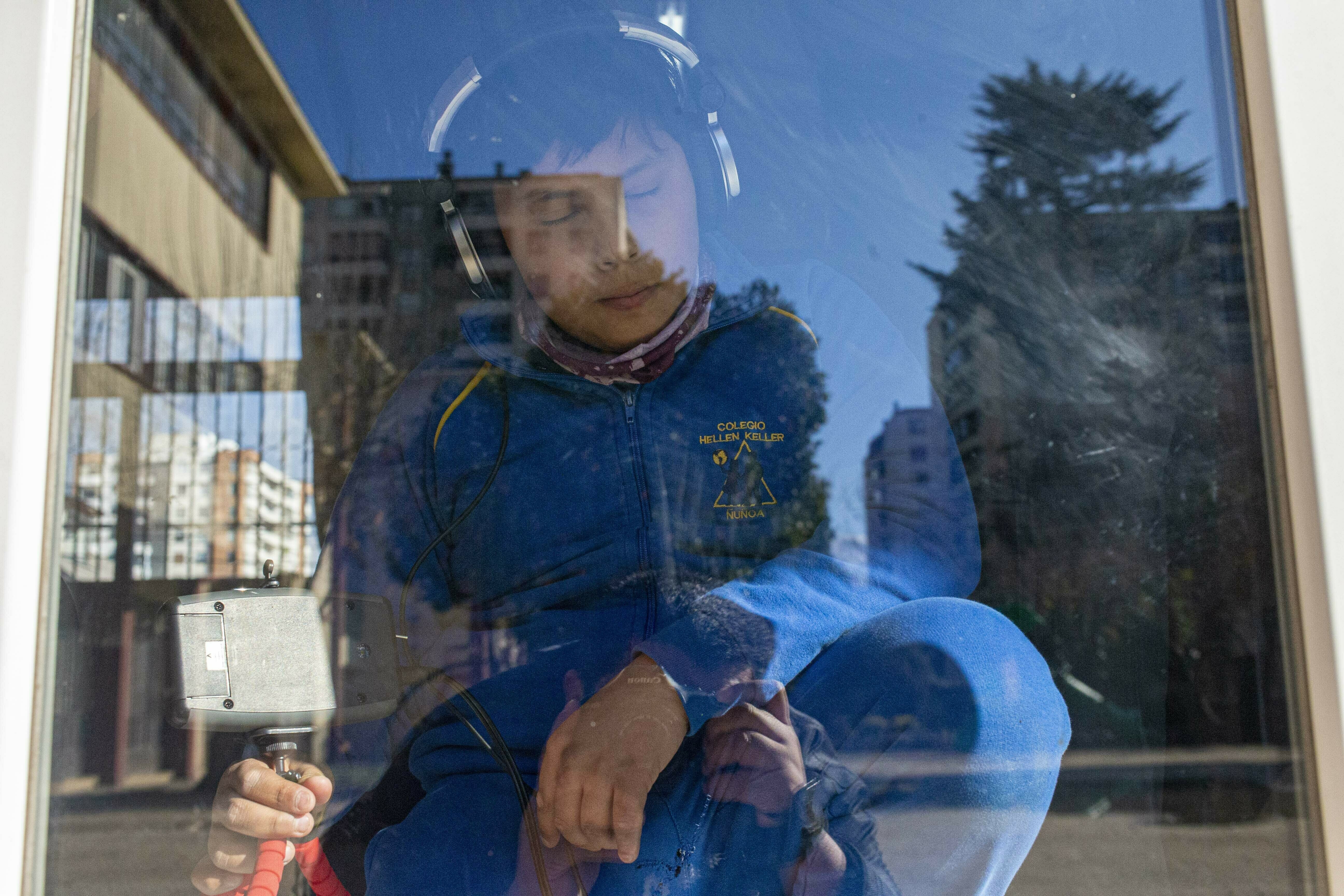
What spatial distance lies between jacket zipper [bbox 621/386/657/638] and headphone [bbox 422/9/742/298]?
24 cm

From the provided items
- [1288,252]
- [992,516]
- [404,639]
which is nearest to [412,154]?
[404,639]

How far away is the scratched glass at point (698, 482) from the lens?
777 millimetres

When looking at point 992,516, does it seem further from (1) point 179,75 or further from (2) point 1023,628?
(1) point 179,75

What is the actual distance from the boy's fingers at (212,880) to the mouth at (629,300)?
0.69 m

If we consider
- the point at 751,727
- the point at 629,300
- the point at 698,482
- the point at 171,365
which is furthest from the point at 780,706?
the point at 171,365

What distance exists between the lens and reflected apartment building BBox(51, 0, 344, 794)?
0.73 metres

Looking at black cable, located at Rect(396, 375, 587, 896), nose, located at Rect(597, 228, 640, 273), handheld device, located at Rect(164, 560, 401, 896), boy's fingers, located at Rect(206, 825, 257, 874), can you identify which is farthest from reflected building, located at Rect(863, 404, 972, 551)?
boy's fingers, located at Rect(206, 825, 257, 874)

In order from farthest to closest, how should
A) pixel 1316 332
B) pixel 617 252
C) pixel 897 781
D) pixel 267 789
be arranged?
pixel 617 252 < pixel 267 789 < pixel 897 781 < pixel 1316 332

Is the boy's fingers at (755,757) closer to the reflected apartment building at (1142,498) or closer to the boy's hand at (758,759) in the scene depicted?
the boy's hand at (758,759)

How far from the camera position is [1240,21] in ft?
2.20

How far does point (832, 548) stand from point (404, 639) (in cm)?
51

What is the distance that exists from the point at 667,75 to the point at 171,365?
2.27 ft

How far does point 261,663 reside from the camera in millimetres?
882

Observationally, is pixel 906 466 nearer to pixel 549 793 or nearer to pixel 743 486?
pixel 743 486
